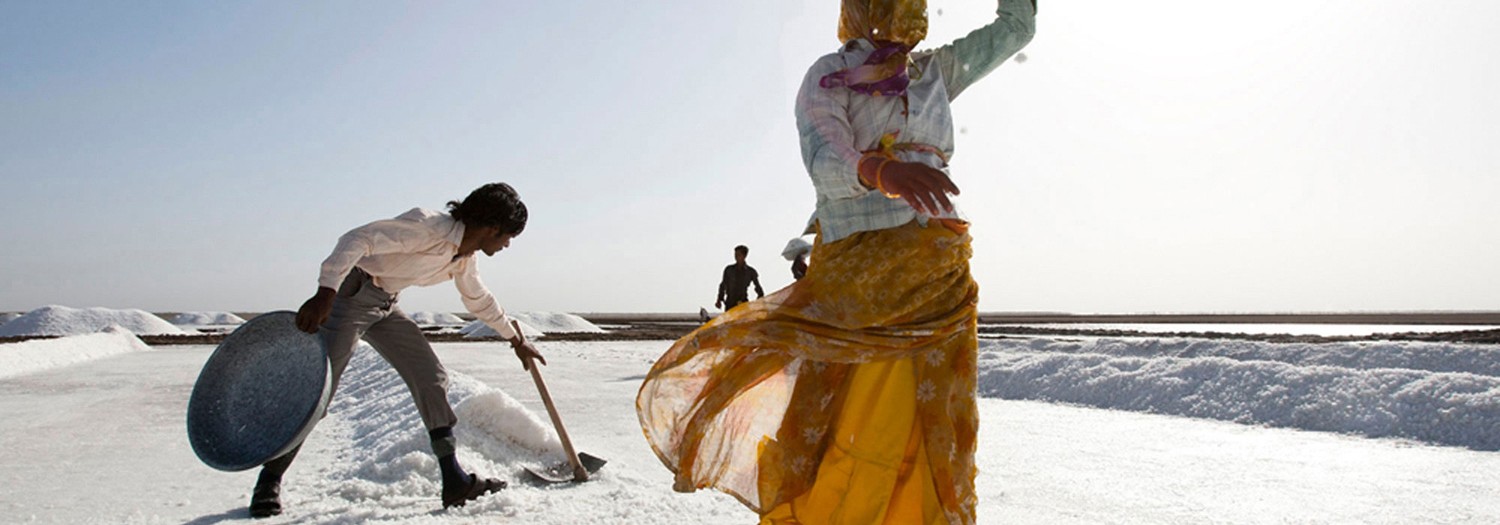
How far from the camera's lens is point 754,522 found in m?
2.70

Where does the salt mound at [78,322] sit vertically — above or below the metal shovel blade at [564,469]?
above

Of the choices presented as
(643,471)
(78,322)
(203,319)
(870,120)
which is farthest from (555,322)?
(870,120)

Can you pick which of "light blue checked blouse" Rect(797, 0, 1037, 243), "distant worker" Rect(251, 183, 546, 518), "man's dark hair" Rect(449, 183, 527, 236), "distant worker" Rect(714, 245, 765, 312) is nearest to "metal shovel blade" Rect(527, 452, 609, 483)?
"distant worker" Rect(251, 183, 546, 518)

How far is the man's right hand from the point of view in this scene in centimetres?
273

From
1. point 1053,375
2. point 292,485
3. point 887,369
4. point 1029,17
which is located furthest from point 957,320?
point 1053,375

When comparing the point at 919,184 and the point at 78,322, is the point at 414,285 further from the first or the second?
the point at 78,322

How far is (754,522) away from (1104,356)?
5.47 m

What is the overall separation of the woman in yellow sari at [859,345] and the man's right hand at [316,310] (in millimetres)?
1299

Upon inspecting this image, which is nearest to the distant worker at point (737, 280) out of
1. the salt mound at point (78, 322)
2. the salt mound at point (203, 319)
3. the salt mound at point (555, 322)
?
the salt mound at point (555, 322)

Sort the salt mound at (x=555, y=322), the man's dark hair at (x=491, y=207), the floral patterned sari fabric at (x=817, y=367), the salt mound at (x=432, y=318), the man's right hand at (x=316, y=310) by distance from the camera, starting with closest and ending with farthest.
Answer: the floral patterned sari fabric at (x=817, y=367), the man's right hand at (x=316, y=310), the man's dark hair at (x=491, y=207), the salt mound at (x=555, y=322), the salt mound at (x=432, y=318)

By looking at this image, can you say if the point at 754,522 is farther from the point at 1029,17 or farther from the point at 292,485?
the point at 292,485

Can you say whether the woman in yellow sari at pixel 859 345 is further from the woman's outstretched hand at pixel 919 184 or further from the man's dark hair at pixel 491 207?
the man's dark hair at pixel 491 207

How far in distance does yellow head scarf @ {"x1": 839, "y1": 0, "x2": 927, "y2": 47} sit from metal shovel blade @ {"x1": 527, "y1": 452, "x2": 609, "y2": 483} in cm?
216

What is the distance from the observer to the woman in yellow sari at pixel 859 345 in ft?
6.00
